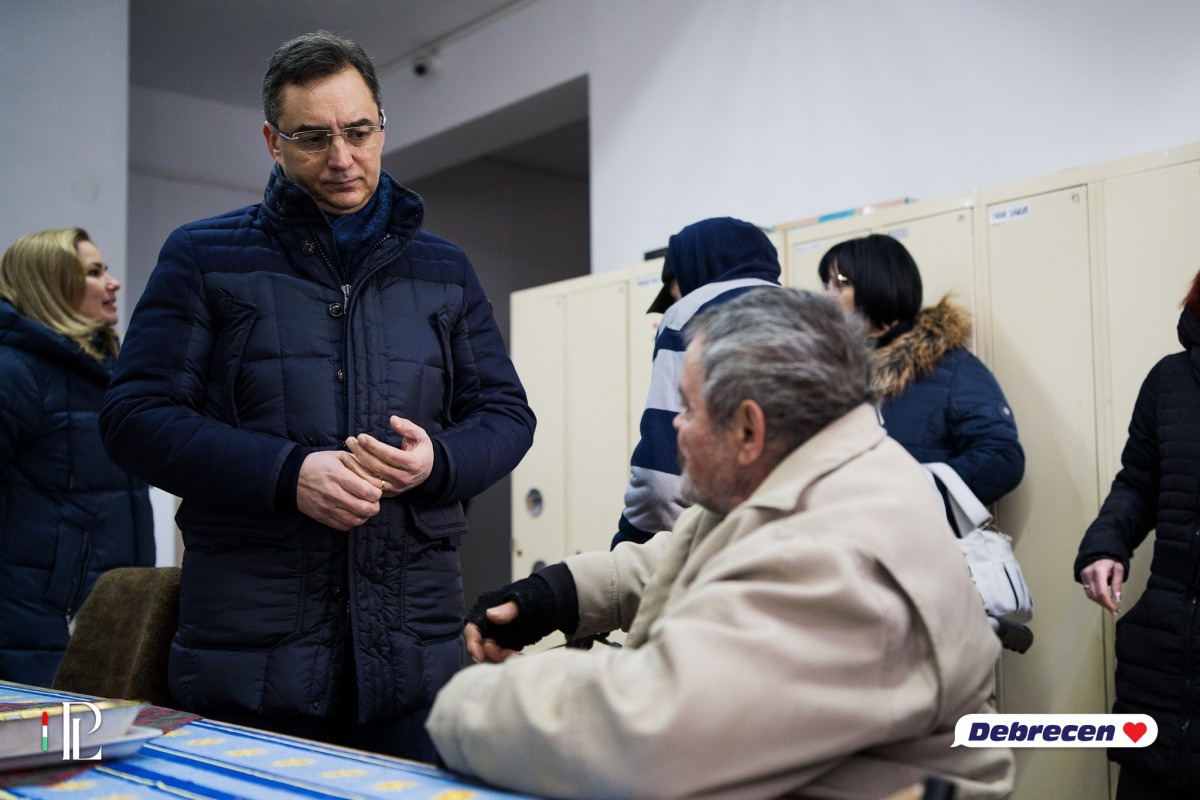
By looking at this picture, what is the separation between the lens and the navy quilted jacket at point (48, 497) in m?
2.76

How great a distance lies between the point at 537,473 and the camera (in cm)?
502

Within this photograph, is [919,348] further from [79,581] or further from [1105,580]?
[79,581]

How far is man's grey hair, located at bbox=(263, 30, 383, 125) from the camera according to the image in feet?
6.07

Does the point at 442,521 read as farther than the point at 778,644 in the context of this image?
Yes

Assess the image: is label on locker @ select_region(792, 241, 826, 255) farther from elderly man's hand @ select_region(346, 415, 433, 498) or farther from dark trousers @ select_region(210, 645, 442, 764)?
dark trousers @ select_region(210, 645, 442, 764)

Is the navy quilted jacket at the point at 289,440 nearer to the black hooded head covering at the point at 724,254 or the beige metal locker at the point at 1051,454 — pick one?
the black hooded head covering at the point at 724,254

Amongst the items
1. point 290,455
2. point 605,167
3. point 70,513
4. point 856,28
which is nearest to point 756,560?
point 290,455

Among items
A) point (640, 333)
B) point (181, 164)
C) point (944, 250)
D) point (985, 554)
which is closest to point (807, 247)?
point (944, 250)

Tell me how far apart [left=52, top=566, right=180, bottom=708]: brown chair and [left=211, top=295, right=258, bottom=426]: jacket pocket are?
0.39m

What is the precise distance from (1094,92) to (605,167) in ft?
9.29

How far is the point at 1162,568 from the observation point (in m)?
2.54

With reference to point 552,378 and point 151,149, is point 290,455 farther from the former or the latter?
point 151,149

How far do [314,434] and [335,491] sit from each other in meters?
0.18

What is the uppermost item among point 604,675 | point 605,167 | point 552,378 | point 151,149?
point 151,149
